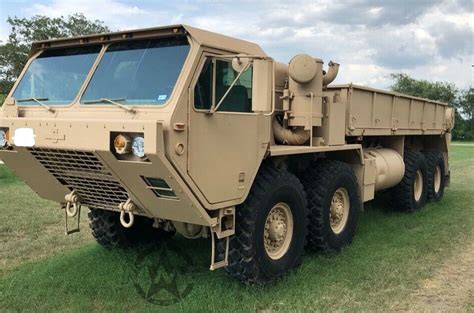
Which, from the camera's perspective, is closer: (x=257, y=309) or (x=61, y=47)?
(x=257, y=309)

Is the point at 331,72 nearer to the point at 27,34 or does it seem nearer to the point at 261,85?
the point at 261,85

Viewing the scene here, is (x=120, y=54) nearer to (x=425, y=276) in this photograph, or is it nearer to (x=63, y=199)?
(x=63, y=199)

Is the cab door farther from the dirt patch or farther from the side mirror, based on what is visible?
the dirt patch

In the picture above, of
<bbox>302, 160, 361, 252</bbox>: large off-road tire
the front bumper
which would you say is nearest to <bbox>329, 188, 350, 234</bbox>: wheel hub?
<bbox>302, 160, 361, 252</bbox>: large off-road tire

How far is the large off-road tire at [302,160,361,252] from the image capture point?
18.9ft

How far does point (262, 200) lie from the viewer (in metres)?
4.73

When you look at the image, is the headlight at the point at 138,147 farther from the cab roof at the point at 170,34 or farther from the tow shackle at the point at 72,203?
the tow shackle at the point at 72,203

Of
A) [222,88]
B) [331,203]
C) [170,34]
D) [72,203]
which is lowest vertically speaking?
[331,203]

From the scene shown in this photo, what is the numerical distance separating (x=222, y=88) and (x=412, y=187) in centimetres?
534

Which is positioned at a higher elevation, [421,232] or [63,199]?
[63,199]

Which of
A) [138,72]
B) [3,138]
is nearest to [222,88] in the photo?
[138,72]

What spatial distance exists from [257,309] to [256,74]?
1970 mm

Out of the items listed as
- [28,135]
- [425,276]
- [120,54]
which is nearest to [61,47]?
[120,54]

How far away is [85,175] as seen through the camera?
442 cm
